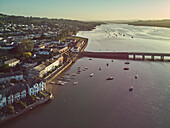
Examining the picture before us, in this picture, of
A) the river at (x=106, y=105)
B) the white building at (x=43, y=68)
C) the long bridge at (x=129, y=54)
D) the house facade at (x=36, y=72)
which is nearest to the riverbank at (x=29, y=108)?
the river at (x=106, y=105)

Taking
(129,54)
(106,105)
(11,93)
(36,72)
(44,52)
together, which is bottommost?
(106,105)

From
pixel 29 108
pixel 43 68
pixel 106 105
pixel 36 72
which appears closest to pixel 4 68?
pixel 36 72

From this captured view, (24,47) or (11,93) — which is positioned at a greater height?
(24,47)

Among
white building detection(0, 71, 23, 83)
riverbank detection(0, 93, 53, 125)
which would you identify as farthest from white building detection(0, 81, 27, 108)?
white building detection(0, 71, 23, 83)

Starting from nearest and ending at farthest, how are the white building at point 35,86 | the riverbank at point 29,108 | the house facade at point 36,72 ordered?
the riverbank at point 29,108, the white building at point 35,86, the house facade at point 36,72

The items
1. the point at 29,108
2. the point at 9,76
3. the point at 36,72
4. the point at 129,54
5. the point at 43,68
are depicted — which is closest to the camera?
the point at 29,108

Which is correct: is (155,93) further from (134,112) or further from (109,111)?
(109,111)

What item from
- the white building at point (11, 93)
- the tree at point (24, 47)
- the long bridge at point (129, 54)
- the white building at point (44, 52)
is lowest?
the white building at point (11, 93)

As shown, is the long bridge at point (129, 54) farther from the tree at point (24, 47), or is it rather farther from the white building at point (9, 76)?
the white building at point (9, 76)

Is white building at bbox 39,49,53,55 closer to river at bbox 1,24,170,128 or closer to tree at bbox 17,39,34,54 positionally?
tree at bbox 17,39,34,54

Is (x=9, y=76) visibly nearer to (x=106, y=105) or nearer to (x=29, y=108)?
(x=29, y=108)

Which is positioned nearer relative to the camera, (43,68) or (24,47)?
(43,68)
